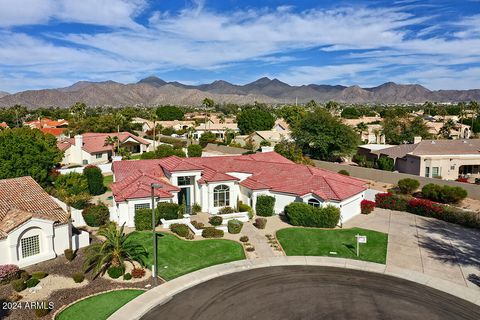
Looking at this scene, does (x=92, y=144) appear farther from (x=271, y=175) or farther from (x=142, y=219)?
(x=142, y=219)

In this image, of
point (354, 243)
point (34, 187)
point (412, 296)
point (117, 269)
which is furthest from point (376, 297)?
point (34, 187)

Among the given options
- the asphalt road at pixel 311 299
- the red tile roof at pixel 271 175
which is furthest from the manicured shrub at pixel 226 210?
the asphalt road at pixel 311 299

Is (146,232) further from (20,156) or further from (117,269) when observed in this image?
(20,156)

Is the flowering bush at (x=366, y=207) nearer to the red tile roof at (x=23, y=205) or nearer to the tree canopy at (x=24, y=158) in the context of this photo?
the red tile roof at (x=23, y=205)

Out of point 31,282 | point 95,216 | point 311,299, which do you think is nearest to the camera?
point 311,299

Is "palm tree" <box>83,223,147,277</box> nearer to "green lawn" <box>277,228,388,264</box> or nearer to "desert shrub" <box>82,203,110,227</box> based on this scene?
"desert shrub" <box>82,203,110,227</box>

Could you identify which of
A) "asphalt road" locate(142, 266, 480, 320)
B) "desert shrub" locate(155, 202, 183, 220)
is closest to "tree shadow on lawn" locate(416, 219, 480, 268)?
"asphalt road" locate(142, 266, 480, 320)

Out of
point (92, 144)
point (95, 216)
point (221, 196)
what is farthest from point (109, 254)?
point (92, 144)
